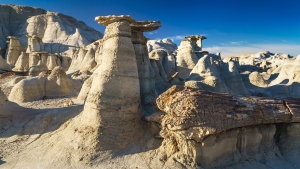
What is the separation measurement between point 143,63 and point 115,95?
1.81 m

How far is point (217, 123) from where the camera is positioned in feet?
15.1

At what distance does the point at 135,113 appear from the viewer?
5.39 metres

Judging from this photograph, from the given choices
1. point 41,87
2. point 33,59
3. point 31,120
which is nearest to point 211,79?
point 31,120

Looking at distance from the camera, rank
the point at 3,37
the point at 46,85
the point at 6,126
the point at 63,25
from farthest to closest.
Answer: the point at 63,25
the point at 3,37
the point at 46,85
the point at 6,126

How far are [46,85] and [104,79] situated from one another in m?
6.95

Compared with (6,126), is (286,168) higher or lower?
lower

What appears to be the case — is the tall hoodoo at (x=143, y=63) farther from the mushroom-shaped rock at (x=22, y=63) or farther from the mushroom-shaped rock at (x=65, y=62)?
the mushroom-shaped rock at (x=65, y=62)

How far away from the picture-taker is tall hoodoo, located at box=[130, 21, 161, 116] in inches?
248

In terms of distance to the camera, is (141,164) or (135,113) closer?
(141,164)

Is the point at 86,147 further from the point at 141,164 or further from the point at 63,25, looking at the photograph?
the point at 63,25

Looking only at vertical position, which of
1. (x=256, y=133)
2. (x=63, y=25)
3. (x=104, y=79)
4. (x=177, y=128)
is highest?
(x=63, y=25)

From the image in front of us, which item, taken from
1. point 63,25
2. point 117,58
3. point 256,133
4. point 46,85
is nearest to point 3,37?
point 63,25

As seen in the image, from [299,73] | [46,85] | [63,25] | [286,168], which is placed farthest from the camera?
[63,25]

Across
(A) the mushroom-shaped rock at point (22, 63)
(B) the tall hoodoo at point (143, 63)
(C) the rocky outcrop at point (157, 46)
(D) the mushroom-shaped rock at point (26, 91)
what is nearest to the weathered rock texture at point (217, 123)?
(B) the tall hoodoo at point (143, 63)
